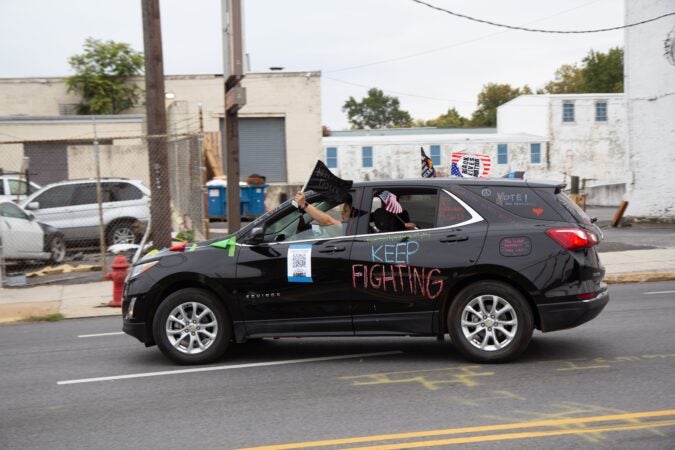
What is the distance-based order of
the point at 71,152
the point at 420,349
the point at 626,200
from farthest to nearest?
the point at 71,152 → the point at 626,200 → the point at 420,349

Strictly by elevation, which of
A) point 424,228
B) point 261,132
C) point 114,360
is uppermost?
point 261,132

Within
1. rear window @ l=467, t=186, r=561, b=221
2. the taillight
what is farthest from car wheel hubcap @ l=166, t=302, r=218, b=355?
the taillight

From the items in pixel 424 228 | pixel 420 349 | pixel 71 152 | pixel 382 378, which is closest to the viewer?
pixel 382 378

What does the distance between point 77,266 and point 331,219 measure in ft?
32.2

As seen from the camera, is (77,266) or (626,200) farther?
(626,200)

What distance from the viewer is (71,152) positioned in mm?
27812

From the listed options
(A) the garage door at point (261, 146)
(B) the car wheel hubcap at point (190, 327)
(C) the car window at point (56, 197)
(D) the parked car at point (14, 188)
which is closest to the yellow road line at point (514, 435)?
(B) the car wheel hubcap at point (190, 327)

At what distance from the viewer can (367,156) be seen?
4484 cm

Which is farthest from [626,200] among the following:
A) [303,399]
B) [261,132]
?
[303,399]

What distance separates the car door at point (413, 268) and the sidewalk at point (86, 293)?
19.0 ft

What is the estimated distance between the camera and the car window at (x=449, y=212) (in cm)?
764

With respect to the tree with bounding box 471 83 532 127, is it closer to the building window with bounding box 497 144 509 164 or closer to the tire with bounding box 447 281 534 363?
the building window with bounding box 497 144 509 164

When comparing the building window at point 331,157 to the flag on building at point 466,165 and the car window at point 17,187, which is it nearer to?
the car window at point 17,187

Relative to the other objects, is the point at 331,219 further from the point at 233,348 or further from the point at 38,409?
the point at 38,409
